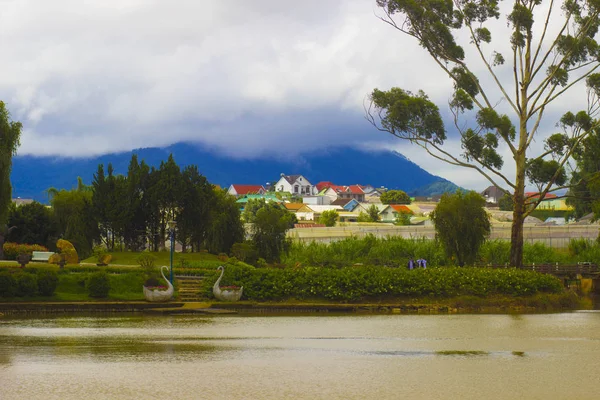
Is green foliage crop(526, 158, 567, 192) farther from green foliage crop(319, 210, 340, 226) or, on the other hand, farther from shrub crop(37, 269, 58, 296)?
green foliage crop(319, 210, 340, 226)

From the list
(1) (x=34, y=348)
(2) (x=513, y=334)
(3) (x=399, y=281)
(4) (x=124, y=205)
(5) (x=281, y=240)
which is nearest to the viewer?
(1) (x=34, y=348)

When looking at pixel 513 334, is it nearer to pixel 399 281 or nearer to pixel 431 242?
pixel 399 281

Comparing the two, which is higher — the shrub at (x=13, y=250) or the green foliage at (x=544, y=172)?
the green foliage at (x=544, y=172)

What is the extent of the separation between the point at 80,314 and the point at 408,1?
77.0 ft

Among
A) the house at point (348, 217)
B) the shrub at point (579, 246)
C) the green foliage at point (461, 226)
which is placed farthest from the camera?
the house at point (348, 217)

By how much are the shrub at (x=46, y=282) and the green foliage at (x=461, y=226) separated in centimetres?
2399

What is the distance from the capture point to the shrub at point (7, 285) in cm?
2978

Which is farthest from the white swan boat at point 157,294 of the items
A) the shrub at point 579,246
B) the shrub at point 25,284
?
the shrub at point 579,246

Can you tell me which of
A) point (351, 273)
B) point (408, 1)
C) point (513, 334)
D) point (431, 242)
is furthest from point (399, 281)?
point (431, 242)

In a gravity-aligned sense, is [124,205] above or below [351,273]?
above

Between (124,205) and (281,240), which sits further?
(281,240)

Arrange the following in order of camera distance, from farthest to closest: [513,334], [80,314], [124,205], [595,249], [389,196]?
[389,196] < [595,249] < [124,205] < [80,314] < [513,334]

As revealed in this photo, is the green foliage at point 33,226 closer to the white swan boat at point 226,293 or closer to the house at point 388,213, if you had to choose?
the white swan boat at point 226,293

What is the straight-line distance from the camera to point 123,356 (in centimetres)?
1616
